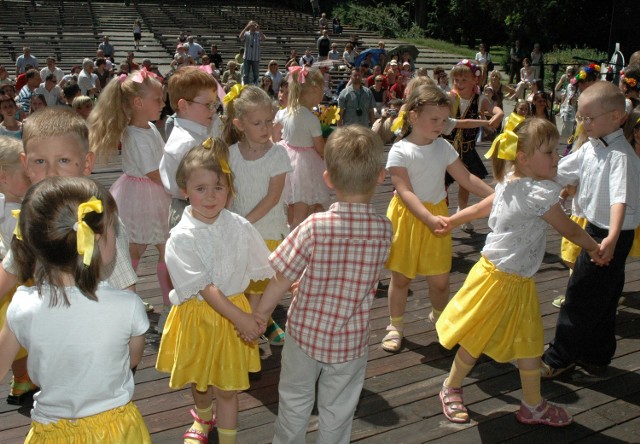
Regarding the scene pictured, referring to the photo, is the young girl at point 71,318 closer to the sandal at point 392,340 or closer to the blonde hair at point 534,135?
the blonde hair at point 534,135

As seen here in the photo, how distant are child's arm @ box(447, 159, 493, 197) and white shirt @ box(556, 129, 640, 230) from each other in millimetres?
484

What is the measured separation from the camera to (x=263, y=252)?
3170mm

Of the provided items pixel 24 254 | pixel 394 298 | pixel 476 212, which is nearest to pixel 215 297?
pixel 24 254

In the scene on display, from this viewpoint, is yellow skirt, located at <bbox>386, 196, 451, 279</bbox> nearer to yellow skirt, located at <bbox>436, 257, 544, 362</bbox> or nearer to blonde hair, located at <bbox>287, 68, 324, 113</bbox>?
yellow skirt, located at <bbox>436, 257, 544, 362</bbox>

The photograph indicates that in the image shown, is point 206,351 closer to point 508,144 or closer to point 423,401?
point 423,401

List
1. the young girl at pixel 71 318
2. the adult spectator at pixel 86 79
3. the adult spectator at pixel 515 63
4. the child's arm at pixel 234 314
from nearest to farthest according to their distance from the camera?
the young girl at pixel 71 318 < the child's arm at pixel 234 314 < the adult spectator at pixel 86 79 < the adult spectator at pixel 515 63

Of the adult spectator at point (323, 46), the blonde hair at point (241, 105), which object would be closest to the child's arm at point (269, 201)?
the blonde hair at point (241, 105)

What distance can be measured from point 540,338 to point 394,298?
3.69ft

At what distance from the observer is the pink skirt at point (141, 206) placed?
177 inches

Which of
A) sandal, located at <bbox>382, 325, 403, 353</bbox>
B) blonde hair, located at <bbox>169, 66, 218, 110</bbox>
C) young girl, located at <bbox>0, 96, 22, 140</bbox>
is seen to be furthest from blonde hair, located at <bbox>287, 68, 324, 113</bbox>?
young girl, located at <bbox>0, 96, 22, 140</bbox>

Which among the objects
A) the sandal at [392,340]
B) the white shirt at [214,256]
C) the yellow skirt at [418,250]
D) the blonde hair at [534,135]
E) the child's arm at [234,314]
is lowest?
the sandal at [392,340]

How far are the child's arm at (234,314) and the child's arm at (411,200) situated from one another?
1271 millimetres

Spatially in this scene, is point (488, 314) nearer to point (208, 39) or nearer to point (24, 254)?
point (24, 254)

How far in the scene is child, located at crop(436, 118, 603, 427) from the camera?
322 centimetres
